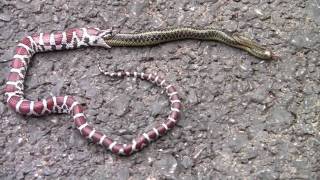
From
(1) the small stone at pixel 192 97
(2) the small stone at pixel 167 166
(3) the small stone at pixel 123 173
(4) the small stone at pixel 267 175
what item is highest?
(1) the small stone at pixel 192 97

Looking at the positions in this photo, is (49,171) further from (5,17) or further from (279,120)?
(279,120)

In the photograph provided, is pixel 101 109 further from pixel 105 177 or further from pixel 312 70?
pixel 312 70

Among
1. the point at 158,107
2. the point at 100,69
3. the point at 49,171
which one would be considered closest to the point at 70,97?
the point at 100,69

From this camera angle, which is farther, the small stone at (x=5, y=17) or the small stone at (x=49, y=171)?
the small stone at (x=5, y=17)

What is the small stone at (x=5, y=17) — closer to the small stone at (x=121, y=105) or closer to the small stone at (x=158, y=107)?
the small stone at (x=121, y=105)

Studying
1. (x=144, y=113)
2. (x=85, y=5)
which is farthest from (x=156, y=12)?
(x=144, y=113)

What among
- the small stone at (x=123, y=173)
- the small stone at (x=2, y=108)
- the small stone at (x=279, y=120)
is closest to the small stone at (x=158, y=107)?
the small stone at (x=123, y=173)

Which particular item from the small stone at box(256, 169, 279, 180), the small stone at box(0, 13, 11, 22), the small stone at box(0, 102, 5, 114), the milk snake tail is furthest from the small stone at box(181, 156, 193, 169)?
the small stone at box(0, 13, 11, 22)
